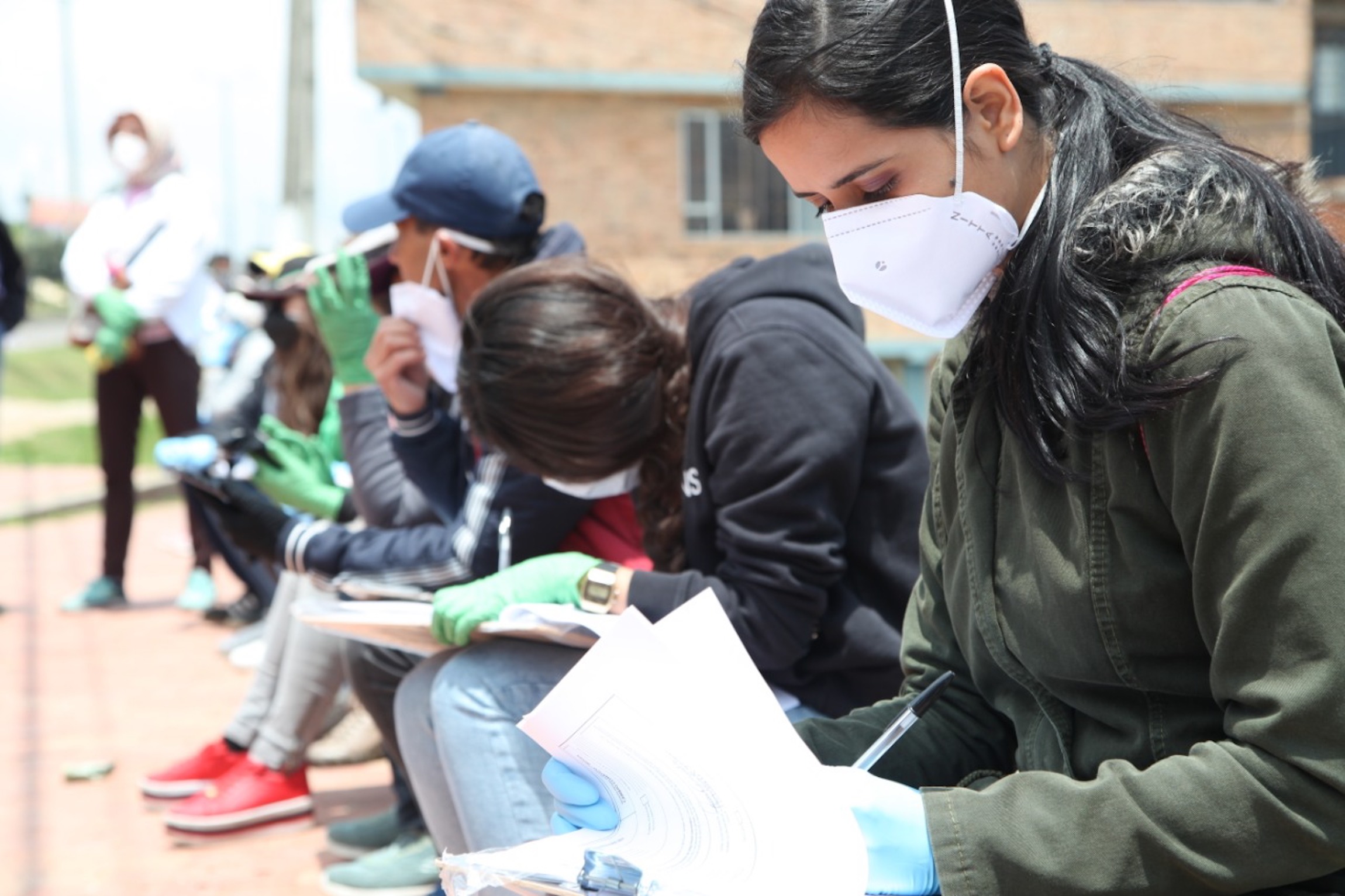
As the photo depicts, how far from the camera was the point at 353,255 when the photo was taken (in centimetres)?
336

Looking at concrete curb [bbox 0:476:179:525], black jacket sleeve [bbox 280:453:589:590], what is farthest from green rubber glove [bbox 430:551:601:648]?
concrete curb [bbox 0:476:179:525]

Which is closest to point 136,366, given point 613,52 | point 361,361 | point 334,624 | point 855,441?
point 361,361

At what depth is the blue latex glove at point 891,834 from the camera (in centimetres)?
131

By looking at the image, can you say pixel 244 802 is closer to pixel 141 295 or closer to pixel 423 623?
pixel 423 623

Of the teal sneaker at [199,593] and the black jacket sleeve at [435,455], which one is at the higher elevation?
the black jacket sleeve at [435,455]

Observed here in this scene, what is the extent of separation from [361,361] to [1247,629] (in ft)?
8.39

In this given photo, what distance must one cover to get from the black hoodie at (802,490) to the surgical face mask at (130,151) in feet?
15.2

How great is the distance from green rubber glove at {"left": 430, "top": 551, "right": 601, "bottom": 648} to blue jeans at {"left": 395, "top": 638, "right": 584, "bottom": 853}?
0.19 feet

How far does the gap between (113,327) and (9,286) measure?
3.96 feet

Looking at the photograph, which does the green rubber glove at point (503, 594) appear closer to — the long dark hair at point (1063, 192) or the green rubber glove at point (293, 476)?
the long dark hair at point (1063, 192)

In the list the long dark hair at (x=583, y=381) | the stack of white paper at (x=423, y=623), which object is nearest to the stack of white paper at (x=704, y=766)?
the stack of white paper at (x=423, y=623)

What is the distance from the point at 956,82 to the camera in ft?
4.68

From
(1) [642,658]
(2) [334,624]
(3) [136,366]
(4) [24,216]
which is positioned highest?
(1) [642,658]

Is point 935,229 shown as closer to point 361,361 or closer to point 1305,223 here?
point 1305,223
